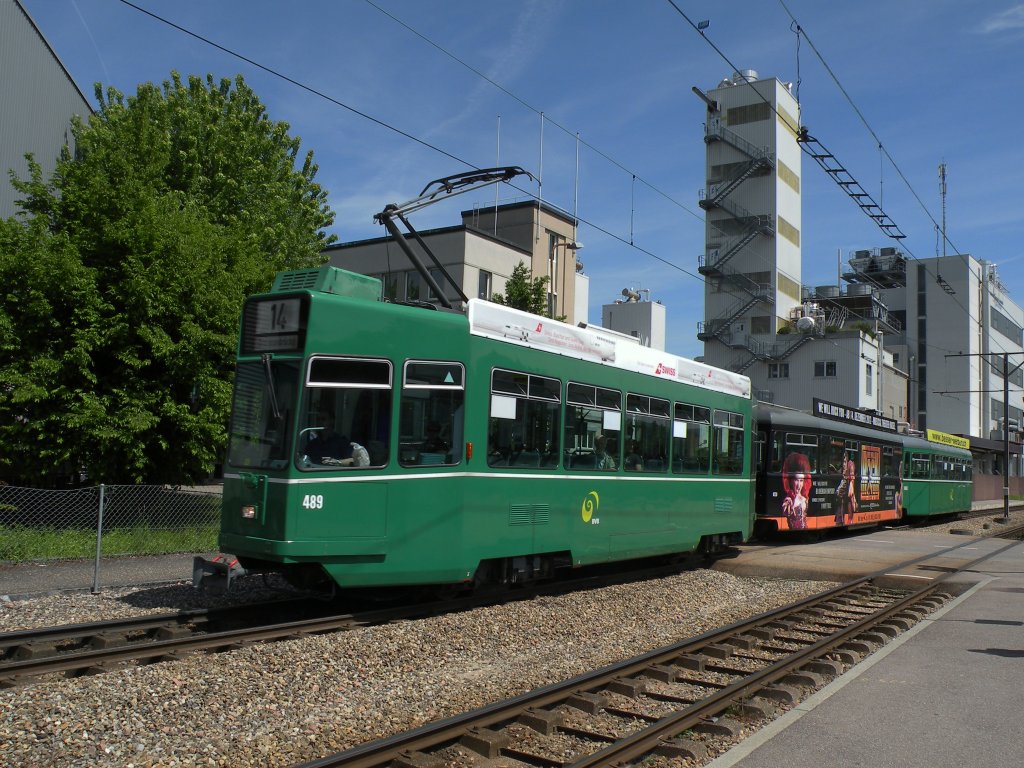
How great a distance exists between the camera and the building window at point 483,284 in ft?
114

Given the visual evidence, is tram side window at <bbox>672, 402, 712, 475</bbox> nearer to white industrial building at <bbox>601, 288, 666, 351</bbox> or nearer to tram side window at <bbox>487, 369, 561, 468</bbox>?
tram side window at <bbox>487, 369, 561, 468</bbox>

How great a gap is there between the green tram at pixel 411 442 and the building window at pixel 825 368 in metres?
49.2

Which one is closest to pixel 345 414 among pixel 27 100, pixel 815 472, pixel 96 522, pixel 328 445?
pixel 328 445

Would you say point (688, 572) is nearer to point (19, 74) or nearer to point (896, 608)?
point (896, 608)

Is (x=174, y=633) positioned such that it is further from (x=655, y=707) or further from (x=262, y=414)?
(x=655, y=707)

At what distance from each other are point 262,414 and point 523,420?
3.04 metres

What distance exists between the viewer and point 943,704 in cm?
672

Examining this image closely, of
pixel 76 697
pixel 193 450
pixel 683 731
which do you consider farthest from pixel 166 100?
pixel 683 731

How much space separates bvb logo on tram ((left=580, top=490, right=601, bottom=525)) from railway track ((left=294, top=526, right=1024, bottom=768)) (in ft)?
7.96

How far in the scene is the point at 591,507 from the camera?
11.5 m

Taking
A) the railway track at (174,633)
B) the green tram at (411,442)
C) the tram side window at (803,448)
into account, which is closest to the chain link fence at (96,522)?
the railway track at (174,633)

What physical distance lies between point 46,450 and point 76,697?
963 cm

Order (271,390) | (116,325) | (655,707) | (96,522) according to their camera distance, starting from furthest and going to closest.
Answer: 1. (116,325)
2. (96,522)
3. (271,390)
4. (655,707)

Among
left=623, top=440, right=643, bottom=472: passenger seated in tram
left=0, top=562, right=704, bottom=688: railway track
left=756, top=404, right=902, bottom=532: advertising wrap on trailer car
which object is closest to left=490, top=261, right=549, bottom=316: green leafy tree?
left=756, top=404, right=902, bottom=532: advertising wrap on trailer car
